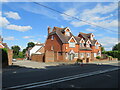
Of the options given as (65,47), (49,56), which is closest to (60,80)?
(49,56)

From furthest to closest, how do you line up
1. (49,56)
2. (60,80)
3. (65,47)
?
(65,47) < (49,56) < (60,80)

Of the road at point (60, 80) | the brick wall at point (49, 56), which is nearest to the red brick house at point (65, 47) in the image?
the brick wall at point (49, 56)

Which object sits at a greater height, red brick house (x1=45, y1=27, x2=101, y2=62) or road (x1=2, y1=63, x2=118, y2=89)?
red brick house (x1=45, y1=27, x2=101, y2=62)

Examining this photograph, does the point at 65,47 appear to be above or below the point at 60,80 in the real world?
above

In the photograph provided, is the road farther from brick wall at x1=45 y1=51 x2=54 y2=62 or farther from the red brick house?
the red brick house

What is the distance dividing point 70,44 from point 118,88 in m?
26.5

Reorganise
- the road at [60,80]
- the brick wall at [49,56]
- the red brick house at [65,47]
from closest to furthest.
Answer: the road at [60,80], the brick wall at [49,56], the red brick house at [65,47]

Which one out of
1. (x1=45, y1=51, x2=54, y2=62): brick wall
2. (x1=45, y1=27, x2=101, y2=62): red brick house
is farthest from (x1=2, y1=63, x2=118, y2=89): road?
(x1=45, y1=27, x2=101, y2=62): red brick house

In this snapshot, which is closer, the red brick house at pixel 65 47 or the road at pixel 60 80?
the road at pixel 60 80

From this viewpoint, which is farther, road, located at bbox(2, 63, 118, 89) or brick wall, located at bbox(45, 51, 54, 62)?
brick wall, located at bbox(45, 51, 54, 62)

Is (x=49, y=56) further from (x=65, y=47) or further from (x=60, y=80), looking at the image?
(x=60, y=80)

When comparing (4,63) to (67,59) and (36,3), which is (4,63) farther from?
(67,59)

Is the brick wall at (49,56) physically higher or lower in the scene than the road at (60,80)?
higher

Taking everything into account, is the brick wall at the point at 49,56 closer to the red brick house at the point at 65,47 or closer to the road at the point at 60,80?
the red brick house at the point at 65,47
